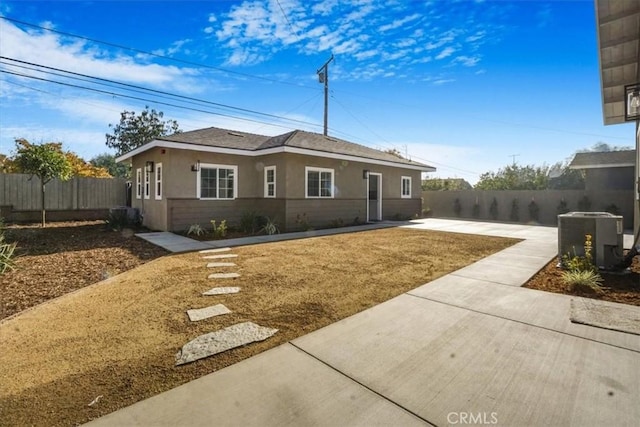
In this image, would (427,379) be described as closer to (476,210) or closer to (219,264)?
(219,264)

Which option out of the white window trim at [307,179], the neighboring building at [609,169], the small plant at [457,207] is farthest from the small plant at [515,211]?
the white window trim at [307,179]

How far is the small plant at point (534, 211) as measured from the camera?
52.2 ft

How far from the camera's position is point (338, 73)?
19.9 m

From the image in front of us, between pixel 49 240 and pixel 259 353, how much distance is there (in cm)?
921

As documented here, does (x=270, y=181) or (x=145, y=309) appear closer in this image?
(x=145, y=309)

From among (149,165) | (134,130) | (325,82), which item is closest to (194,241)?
(149,165)

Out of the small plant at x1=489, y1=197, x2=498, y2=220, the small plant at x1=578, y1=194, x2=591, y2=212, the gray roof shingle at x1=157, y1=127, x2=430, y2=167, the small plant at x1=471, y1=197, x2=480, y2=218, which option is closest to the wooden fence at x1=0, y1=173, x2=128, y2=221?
the gray roof shingle at x1=157, y1=127, x2=430, y2=167

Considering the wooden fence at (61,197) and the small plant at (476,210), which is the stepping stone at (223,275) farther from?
the small plant at (476,210)

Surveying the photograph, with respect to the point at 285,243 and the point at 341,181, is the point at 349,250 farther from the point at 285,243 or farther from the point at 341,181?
the point at 341,181

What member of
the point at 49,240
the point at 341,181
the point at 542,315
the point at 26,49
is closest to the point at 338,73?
the point at 341,181

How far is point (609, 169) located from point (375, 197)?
12353 millimetres

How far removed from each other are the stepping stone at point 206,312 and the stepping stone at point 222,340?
441mm

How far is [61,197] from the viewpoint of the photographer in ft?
44.8

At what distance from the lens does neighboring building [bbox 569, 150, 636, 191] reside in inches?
596
